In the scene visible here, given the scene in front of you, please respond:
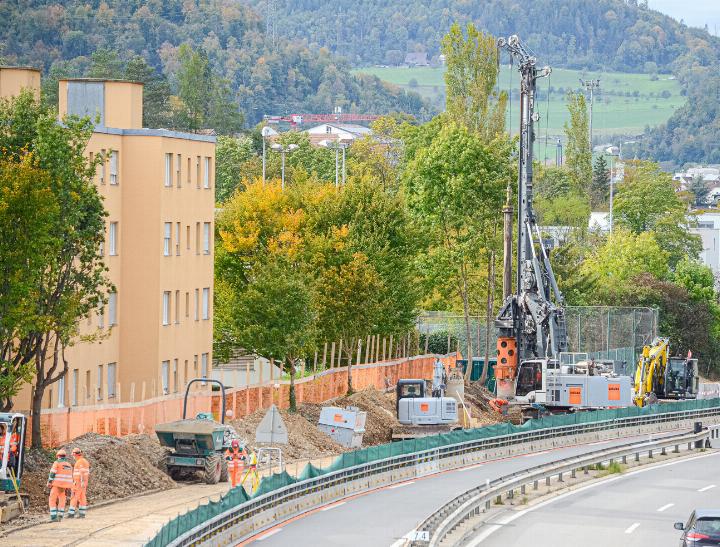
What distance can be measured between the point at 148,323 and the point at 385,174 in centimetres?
10408

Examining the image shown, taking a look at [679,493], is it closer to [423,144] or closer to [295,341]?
[295,341]

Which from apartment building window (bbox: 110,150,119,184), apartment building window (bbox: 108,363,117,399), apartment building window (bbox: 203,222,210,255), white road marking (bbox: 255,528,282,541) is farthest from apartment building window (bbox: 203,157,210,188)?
white road marking (bbox: 255,528,282,541)

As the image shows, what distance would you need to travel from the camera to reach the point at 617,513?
4256 centimetres

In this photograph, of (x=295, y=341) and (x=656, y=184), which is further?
(x=656, y=184)

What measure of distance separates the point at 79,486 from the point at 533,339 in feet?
125

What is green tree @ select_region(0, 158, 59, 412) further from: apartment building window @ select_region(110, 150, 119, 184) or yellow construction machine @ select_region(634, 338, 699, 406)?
yellow construction machine @ select_region(634, 338, 699, 406)

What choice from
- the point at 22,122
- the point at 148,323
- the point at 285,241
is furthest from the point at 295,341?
the point at 22,122

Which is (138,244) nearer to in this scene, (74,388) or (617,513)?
(74,388)

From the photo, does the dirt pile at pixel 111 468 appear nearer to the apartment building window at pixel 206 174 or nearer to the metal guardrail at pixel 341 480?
the metal guardrail at pixel 341 480

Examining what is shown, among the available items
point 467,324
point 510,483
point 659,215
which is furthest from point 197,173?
point 659,215

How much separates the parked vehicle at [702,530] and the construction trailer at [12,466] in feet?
48.9

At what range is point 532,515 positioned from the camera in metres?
42.3

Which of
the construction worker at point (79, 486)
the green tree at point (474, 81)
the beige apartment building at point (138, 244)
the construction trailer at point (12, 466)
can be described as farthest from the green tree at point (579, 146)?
the construction worker at point (79, 486)

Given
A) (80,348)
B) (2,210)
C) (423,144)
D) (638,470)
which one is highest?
(423,144)
